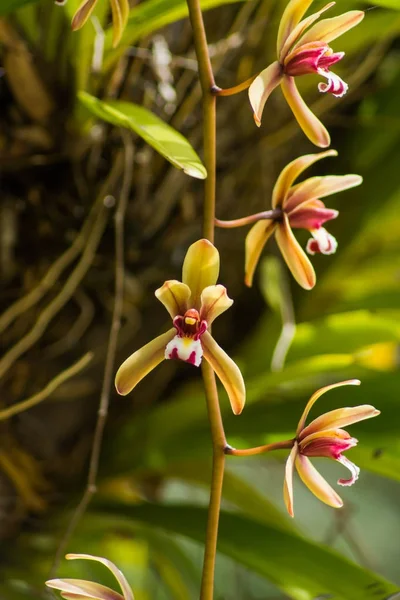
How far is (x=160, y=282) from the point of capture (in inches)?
31.9

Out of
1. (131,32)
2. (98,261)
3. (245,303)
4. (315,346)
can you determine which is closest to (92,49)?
(131,32)

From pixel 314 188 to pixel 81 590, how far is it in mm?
281

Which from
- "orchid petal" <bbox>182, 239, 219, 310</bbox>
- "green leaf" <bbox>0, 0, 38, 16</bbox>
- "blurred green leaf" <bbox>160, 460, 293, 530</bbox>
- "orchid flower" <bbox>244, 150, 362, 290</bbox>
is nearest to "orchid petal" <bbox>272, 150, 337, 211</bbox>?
"orchid flower" <bbox>244, 150, 362, 290</bbox>

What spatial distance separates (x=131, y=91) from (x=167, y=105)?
0.13 ft

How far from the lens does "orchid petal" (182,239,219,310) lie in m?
0.34

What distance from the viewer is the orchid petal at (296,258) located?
416 mm

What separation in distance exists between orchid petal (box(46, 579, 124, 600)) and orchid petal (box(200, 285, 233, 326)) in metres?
0.17

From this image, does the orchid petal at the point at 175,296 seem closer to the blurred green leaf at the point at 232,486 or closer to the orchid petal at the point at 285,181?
the orchid petal at the point at 285,181

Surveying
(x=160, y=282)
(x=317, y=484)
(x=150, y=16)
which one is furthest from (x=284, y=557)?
(x=150, y=16)

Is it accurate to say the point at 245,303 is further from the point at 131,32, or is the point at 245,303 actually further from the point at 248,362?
the point at 131,32

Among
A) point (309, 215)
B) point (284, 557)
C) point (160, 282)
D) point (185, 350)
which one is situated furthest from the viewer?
point (160, 282)

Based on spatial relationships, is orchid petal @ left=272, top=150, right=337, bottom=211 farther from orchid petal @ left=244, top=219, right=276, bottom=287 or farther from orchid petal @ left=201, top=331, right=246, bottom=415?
orchid petal @ left=201, top=331, right=246, bottom=415

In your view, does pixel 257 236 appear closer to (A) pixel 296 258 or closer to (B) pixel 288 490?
(A) pixel 296 258

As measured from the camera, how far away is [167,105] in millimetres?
658
